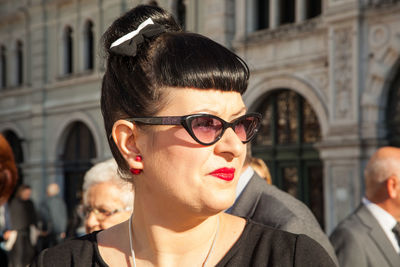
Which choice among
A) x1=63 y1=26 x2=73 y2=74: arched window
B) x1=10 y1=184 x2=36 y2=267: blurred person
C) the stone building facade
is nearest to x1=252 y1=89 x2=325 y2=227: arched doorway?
the stone building facade

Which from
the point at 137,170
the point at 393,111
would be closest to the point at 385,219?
the point at 137,170

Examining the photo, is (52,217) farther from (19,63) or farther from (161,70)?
(19,63)

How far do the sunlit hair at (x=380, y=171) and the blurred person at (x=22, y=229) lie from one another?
20.4ft

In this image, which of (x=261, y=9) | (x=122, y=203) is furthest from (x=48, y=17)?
(x=122, y=203)

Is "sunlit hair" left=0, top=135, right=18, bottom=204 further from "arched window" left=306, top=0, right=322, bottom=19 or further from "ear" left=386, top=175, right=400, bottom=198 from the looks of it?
"arched window" left=306, top=0, right=322, bottom=19

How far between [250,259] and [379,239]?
2349 millimetres

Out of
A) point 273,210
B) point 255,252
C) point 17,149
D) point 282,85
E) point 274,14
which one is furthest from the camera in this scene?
point 17,149

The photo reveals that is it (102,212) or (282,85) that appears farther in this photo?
(282,85)

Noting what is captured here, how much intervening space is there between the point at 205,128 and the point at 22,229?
8065 mm

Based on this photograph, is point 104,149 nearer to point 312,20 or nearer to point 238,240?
point 312,20

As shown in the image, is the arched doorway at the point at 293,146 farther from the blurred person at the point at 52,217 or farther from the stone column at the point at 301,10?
the blurred person at the point at 52,217

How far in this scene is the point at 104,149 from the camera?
619 inches

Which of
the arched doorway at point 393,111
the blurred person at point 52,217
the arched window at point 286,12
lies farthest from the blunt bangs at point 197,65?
the arched window at point 286,12

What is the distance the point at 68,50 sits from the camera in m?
17.8
